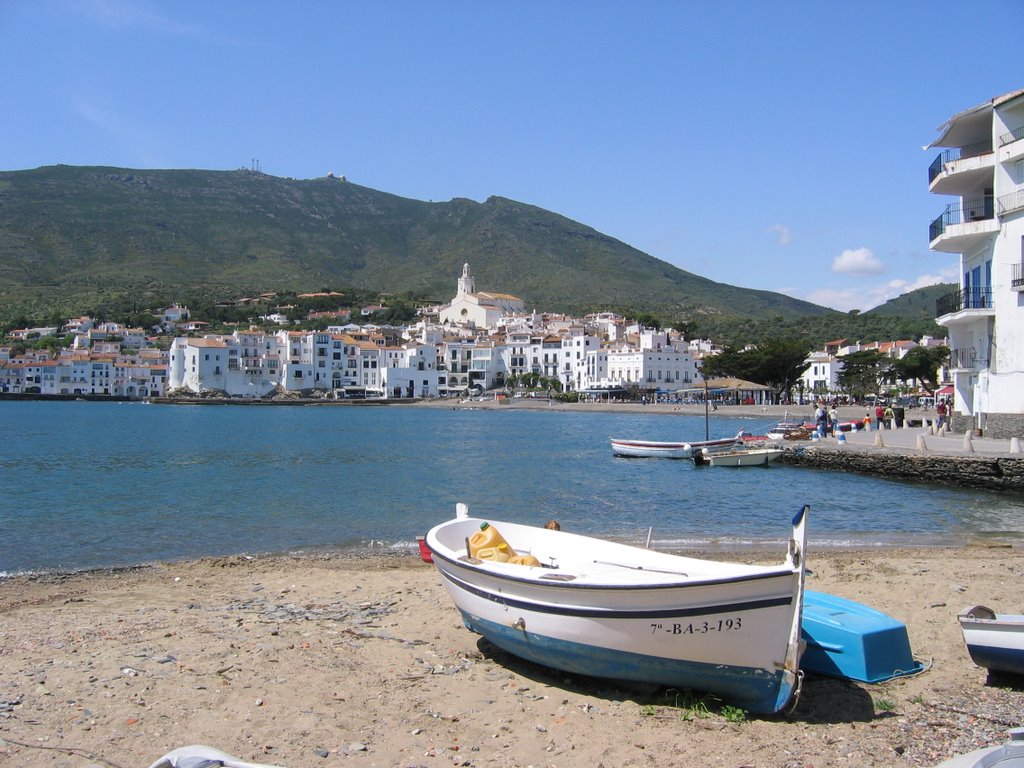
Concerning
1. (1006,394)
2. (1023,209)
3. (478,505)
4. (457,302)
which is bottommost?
(478,505)

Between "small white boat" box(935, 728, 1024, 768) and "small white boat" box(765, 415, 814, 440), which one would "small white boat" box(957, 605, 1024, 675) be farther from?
"small white boat" box(765, 415, 814, 440)

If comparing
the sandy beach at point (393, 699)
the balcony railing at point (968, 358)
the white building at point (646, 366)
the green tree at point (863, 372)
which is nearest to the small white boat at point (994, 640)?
the sandy beach at point (393, 699)

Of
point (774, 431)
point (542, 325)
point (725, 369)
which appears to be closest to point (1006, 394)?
point (774, 431)

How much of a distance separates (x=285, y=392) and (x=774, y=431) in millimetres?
93014

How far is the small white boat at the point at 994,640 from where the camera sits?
6930 mm

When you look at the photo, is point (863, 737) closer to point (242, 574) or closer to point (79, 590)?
point (242, 574)

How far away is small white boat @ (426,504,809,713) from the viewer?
20.7 ft

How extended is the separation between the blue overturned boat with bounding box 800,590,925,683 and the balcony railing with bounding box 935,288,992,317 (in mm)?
23547

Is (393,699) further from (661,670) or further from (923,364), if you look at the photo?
(923,364)

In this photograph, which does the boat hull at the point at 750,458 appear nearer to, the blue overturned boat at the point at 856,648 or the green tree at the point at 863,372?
the blue overturned boat at the point at 856,648

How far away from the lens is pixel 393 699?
6.95 m

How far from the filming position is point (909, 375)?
81438mm

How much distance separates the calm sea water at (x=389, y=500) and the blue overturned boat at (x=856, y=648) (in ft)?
26.2

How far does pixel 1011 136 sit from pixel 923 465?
10.9 m
